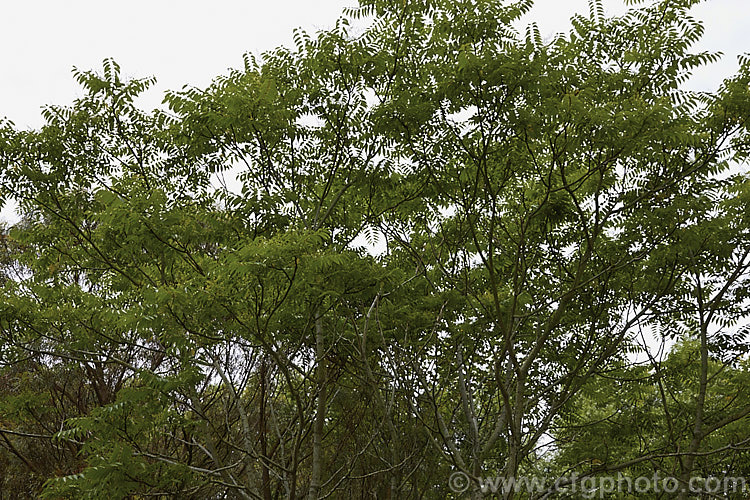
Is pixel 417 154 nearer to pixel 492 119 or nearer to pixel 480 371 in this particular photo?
pixel 492 119

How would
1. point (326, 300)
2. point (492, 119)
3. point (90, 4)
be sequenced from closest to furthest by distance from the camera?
point (492, 119), point (326, 300), point (90, 4)

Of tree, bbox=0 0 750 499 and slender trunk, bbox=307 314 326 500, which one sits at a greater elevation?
tree, bbox=0 0 750 499

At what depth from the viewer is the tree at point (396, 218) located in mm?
5121

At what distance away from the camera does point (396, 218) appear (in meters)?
7.41

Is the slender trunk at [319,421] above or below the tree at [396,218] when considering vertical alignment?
below

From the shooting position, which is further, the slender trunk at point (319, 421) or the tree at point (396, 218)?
the slender trunk at point (319, 421)

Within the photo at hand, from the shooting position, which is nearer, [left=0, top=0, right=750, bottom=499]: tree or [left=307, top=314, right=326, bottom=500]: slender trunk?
[left=0, top=0, right=750, bottom=499]: tree

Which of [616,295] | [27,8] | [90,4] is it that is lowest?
[616,295]

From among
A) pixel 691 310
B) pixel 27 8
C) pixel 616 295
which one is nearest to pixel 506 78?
pixel 616 295

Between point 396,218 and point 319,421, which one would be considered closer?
point 319,421

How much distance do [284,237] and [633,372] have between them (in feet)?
18.6

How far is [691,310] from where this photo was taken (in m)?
7.43

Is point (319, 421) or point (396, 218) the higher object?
point (396, 218)

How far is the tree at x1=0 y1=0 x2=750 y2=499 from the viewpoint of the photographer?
512 cm
